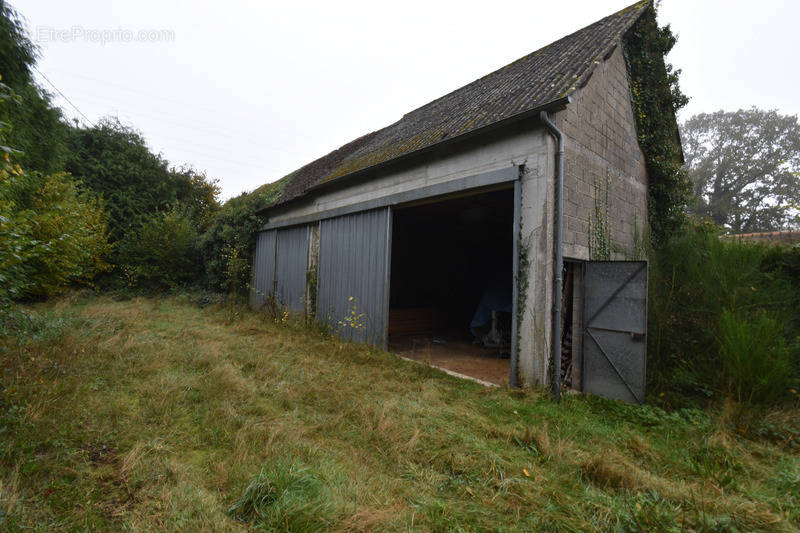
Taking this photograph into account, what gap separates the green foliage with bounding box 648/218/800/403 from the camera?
377cm

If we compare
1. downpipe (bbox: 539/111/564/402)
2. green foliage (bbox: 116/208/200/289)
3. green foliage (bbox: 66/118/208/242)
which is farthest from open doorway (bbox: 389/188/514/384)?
green foliage (bbox: 66/118/208/242)

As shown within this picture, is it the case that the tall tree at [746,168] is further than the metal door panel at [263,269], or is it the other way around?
the tall tree at [746,168]

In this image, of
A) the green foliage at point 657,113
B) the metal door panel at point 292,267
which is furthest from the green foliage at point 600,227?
the metal door panel at point 292,267

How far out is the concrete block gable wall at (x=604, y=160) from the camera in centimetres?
501

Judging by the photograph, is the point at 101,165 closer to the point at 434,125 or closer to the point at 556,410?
the point at 434,125

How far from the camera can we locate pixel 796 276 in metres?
4.96

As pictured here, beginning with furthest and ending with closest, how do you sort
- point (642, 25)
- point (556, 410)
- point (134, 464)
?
1. point (642, 25)
2. point (556, 410)
3. point (134, 464)

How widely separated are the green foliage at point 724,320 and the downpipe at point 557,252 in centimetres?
162

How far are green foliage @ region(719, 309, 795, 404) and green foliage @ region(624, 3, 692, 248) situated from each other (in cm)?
394

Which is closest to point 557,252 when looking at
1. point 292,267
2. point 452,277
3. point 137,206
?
point 452,277

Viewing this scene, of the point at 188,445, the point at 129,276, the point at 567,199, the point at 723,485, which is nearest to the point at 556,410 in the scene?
the point at 723,485

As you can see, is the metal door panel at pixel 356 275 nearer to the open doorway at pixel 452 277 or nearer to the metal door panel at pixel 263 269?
the open doorway at pixel 452 277

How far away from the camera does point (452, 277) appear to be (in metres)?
11.8

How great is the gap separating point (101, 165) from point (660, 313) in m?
20.2
